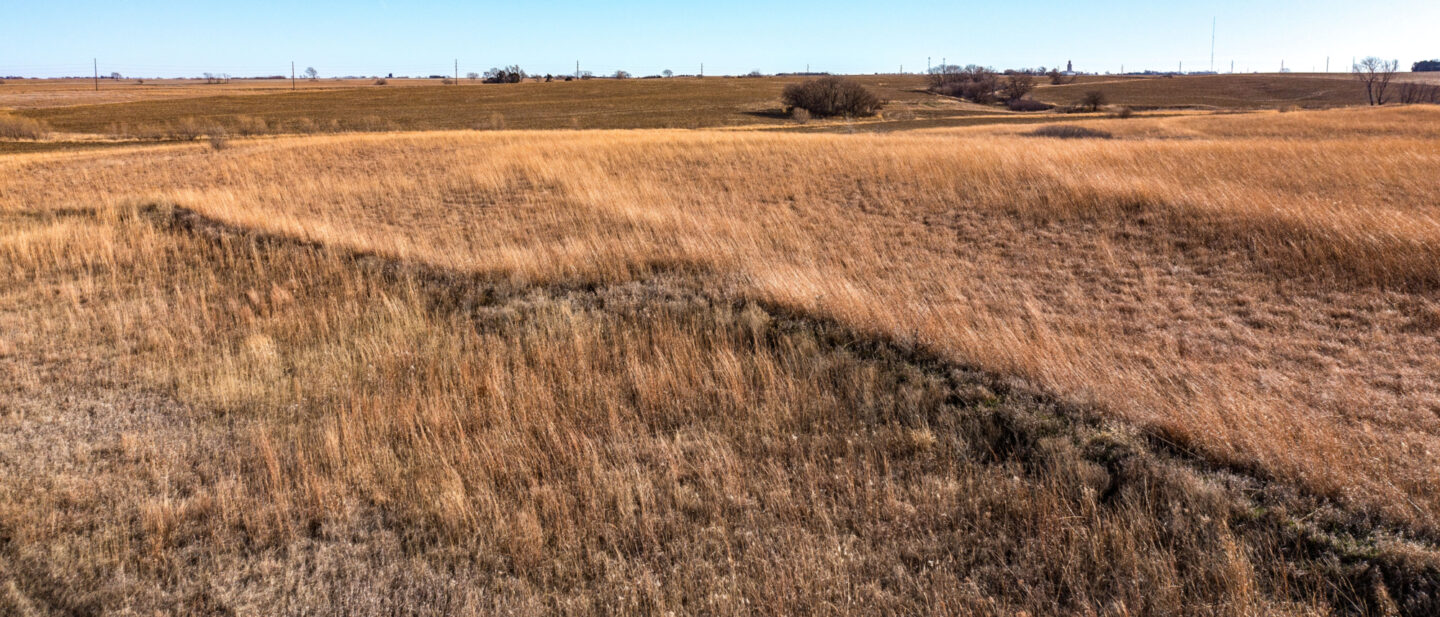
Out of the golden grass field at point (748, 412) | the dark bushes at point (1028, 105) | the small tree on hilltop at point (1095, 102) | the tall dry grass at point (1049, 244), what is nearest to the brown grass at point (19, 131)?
the tall dry grass at point (1049, 244)

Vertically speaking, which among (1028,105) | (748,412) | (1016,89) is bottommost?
(748,412)

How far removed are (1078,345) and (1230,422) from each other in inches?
73.7

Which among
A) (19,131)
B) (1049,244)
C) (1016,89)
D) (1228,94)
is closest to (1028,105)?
(1016,89)

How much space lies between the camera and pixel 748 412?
517cm

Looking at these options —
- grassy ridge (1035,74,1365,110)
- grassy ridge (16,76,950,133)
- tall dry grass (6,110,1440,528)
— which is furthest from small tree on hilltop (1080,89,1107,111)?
tall dry grass (6,110,1440,528)

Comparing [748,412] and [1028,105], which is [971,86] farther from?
[748,412]

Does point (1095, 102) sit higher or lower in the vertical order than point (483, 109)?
higher

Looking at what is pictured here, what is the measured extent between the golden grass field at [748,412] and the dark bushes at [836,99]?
177 ft

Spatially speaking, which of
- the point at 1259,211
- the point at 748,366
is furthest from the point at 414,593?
the point at 1259,211

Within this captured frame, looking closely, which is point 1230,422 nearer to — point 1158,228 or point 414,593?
point 414,593

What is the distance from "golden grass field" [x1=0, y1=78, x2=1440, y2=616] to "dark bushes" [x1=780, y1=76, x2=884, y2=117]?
53.9 meters

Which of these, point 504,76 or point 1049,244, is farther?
point 504,76

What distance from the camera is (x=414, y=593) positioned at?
3.43 metres

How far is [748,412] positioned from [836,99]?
62934 millimetres
